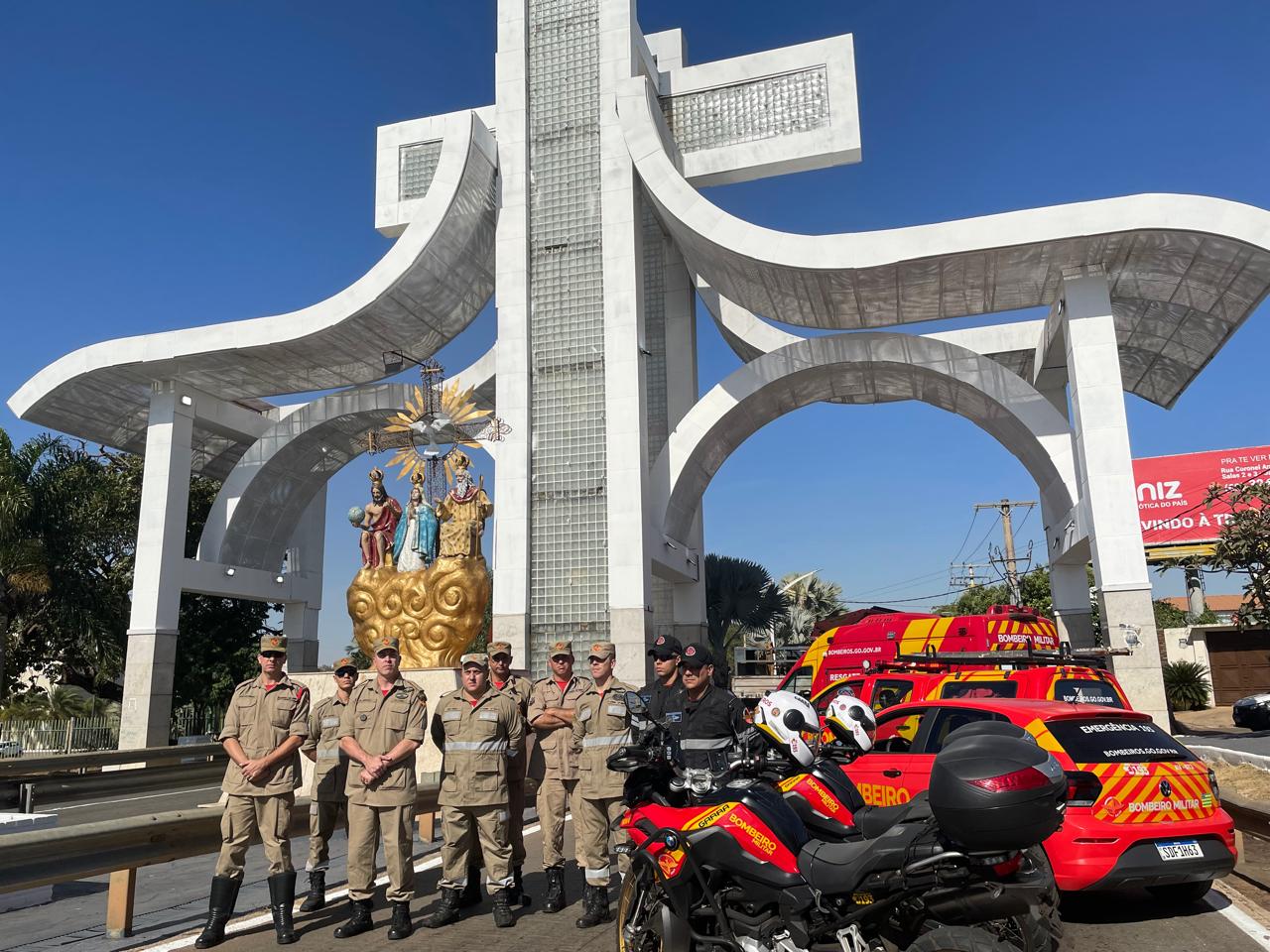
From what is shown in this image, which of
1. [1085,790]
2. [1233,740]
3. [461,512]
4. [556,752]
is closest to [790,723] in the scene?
[1085,790]

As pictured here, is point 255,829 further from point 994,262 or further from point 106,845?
point 994,262

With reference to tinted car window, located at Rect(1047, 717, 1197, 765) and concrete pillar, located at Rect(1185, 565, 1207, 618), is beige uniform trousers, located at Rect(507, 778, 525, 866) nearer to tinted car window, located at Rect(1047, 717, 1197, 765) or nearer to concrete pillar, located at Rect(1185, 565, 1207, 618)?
tinted car window, located at Rect(1047, 717, 1197, 765)

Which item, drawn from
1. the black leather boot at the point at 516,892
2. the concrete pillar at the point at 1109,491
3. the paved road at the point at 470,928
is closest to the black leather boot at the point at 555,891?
the paved road at the point at 470,928

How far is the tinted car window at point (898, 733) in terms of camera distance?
6.46 m

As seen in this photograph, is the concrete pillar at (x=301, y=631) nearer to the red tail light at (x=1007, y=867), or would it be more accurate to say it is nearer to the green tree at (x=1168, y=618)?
the red tail light at (x=1007, y=867)

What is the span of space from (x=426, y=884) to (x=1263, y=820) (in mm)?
5945

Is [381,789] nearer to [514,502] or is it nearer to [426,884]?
[426,884]

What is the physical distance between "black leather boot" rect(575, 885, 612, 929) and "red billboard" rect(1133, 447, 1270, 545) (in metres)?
32.2

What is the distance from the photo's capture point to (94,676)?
27625 millimetres

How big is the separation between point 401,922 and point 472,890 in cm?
97

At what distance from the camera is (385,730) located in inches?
235

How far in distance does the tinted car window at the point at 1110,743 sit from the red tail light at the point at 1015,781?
2.59 meters

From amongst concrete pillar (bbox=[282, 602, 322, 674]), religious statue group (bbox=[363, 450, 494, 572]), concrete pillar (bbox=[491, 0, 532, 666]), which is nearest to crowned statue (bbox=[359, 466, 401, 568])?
religious statue group (bbox=[363, 450, 494, 572])

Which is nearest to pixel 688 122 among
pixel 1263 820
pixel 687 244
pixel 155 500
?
pixel 687 244
